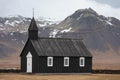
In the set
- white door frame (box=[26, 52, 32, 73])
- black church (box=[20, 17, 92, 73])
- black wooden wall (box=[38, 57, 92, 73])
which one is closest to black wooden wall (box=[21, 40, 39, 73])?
black church (box=[20, 17, 92, 73])

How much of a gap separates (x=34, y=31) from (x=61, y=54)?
21.3ft

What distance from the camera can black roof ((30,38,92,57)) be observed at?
80.1 metres

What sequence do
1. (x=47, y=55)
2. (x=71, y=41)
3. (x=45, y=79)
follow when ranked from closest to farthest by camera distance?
(x=45, y=79) → (x=47, y=55) → (x=71, y=41)

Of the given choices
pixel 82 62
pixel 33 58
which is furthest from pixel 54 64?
pixel 82 62

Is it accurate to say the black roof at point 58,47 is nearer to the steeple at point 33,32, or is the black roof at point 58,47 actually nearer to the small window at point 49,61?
the small window at point 49,61

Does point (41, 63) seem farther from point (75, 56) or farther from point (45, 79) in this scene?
point (45, 79)

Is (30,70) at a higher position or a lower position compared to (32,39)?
lower

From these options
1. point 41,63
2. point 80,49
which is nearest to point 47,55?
point 41,63

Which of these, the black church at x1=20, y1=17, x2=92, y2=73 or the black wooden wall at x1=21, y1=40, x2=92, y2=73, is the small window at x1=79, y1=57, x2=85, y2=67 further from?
the black wooden wall at x1=21, y1=40, x2=92, y2=73

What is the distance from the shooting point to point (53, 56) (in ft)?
262

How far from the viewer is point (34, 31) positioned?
271 feet

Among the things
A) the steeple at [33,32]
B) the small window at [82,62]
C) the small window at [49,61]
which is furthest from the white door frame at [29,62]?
the small window at [82,62]

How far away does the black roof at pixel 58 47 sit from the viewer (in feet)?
263

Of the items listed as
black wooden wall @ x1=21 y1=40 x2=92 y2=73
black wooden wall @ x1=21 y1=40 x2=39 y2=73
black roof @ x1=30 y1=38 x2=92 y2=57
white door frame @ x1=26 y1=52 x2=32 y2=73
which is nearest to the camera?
black wooden wall @ x1=21 y1=40 x2=92 y2=73
